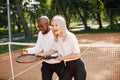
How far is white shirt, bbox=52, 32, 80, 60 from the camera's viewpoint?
12.9 ft

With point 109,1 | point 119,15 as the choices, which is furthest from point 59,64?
point 109,1

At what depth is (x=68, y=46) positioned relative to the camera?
3.99 meters

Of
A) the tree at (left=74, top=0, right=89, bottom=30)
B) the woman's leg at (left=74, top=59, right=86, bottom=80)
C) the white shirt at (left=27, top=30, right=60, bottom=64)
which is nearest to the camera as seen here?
the woman's leg at (left=74, top=59, right=86, bottom=80)

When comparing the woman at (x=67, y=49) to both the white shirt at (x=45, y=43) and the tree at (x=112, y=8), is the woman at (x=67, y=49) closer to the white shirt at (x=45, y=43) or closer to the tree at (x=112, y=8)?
the white shirt at (x=45, y=43)

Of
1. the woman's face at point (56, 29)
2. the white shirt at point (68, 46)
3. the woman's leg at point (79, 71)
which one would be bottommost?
the woman's leg at point (79, 71)

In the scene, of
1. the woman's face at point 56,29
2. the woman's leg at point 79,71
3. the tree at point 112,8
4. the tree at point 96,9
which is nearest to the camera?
the woman's face at point 56,29

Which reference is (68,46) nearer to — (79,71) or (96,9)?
(79,71)

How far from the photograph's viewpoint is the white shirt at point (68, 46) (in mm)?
3945

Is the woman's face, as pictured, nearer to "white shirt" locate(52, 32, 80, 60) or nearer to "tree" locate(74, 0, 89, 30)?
"white shirt" locate(52, 32, 80, 60)

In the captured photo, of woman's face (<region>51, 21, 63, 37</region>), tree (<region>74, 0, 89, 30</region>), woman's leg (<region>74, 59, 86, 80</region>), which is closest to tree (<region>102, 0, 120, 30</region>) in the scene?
tree (<region>74, 0, 89, 30</region>)

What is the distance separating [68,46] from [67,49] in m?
0.05

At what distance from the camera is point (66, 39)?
3.96 m

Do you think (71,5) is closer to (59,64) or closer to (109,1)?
(109,1)

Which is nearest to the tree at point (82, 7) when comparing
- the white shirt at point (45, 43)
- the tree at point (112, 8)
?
the tree at point (112, 8)
